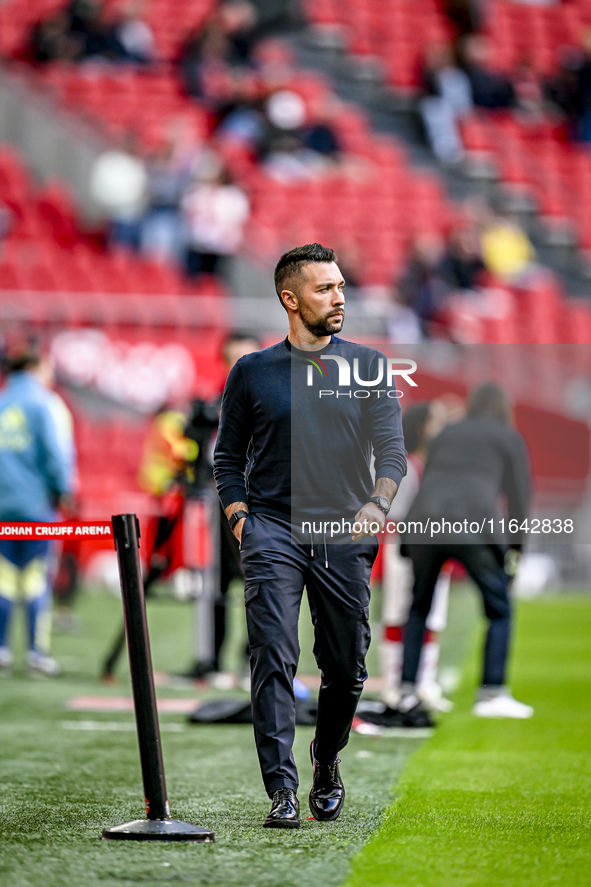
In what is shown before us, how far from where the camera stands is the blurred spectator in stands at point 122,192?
16719 mm

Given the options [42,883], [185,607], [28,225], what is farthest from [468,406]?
[28,225]

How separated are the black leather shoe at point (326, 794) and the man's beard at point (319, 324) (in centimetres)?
139

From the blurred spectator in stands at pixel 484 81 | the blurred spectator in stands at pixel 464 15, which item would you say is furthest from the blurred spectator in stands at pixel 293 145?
the blurred spectator in stands at pixel 464 15

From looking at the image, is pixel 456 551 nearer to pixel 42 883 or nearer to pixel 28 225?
pixel 42 883

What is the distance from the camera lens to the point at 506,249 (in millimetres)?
17578

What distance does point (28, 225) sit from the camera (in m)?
17.0

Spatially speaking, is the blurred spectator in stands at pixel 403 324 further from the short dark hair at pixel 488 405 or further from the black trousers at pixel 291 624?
the black trousers at pixel 291 624

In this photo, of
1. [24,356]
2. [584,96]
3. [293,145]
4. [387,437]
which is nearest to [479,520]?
[387,437]

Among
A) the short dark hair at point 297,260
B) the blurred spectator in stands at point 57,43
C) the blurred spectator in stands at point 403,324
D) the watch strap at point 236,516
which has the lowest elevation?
the watch strap at point 236,516

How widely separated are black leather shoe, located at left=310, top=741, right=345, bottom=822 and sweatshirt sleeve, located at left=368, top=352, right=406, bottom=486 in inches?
38.0

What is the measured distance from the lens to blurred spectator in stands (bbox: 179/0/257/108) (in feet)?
62.1

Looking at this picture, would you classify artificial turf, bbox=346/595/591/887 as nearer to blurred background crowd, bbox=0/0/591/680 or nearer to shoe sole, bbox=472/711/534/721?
shoe sole, bbox=472/711/534/721

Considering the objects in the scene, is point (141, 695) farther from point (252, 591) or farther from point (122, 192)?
point (122, 192)

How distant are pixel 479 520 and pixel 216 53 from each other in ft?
46.0
